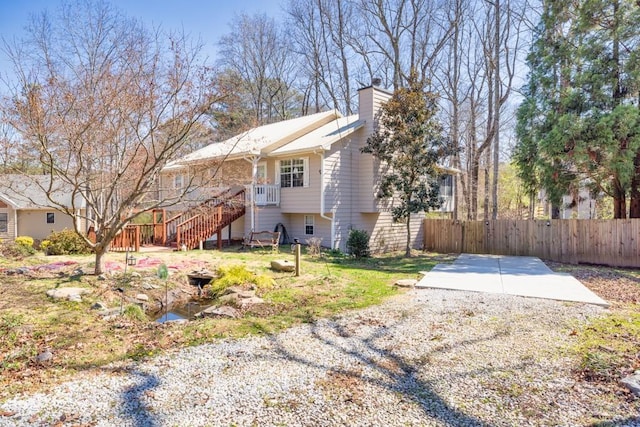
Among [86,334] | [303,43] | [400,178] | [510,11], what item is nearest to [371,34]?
[303,43]

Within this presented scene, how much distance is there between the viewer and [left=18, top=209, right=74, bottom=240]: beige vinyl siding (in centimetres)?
1819

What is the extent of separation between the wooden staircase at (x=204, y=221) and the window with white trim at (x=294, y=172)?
1.77 metres

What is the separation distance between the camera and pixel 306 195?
48.9ft

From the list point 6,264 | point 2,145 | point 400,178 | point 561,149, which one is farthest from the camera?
point 400,178

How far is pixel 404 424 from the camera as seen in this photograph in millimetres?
3168

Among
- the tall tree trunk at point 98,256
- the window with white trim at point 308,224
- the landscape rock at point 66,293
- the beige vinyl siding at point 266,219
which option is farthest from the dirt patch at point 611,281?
the tall tree trunk at point 98,256

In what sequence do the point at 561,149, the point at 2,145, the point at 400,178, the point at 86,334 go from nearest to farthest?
the point at 86,334
the point at 2,145
the point at 561,149
the point at 400,178

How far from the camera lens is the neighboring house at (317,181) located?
14.5 meters

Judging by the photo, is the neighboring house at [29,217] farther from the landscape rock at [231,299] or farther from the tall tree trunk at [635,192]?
the tall tree trunk at [635,192]

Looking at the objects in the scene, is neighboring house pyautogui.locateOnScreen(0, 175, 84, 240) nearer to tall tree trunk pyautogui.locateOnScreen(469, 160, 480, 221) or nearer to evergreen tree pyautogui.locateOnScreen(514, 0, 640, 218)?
evergreen tree pyautogui.locateOnScreen(514, 0, 640, 218)

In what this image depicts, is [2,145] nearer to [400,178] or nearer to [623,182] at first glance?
[400,178]

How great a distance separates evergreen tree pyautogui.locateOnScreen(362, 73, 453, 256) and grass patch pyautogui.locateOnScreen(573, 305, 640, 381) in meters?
8.18

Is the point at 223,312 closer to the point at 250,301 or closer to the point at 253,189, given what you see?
the point at 250,301

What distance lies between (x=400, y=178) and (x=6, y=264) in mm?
12102
